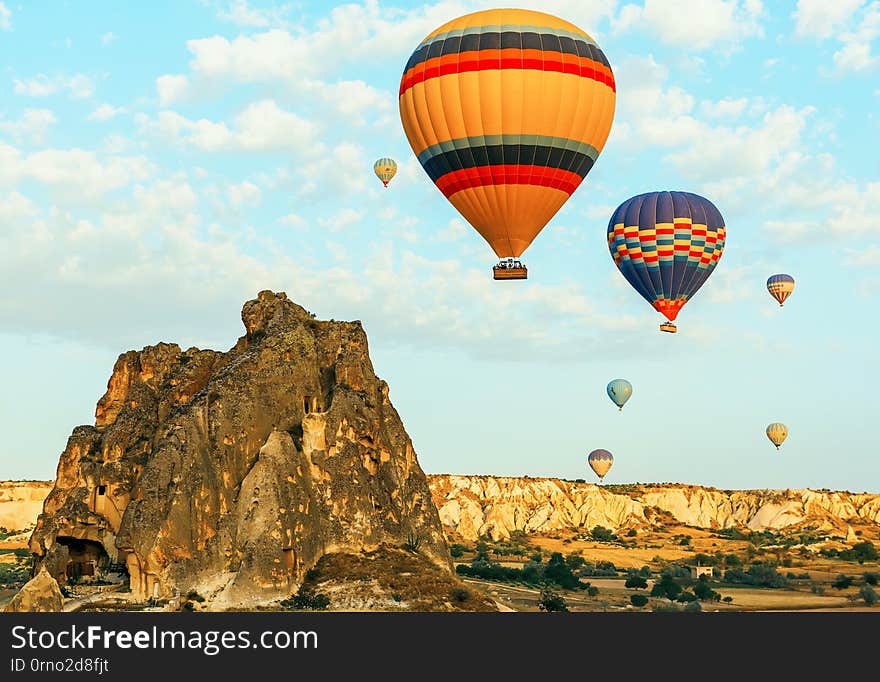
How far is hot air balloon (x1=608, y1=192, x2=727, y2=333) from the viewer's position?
78.0m

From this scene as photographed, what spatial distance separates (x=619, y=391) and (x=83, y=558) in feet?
226

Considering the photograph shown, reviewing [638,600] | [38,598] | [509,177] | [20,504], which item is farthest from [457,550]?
[38,598]

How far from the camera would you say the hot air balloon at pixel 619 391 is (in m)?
121

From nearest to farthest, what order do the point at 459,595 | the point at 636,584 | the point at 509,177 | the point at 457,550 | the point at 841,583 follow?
the point at 459,595 → the point at 509,177 → the point at 636,584 → the point at 841,583 → the point at 457,550

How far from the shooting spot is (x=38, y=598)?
51.1 metres

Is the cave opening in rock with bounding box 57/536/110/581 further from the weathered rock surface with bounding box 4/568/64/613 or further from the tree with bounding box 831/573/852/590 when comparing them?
the tree with bounding box 831/573/852/590

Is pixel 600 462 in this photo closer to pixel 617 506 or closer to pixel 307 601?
pixel 617 506

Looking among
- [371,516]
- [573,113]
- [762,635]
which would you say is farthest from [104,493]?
[762,635]

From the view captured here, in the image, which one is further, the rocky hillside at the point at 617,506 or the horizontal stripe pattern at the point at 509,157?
the rocky hillside at the point at 617,506

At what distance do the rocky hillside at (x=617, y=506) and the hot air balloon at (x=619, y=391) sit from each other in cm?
2455

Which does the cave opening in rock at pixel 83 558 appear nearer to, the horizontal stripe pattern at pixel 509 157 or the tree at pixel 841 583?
the horizontal stripe pattern at pixel 509 157

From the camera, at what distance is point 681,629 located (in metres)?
41.3

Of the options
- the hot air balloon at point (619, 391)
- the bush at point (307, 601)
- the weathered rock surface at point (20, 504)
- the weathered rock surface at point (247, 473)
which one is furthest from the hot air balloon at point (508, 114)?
the weathered rock surface at point (20, 504)

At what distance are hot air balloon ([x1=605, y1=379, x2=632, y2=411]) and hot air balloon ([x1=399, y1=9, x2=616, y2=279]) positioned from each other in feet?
201
